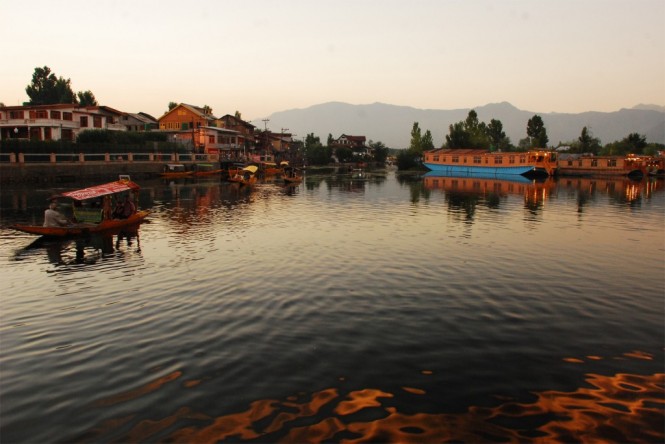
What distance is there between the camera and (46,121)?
74.2m

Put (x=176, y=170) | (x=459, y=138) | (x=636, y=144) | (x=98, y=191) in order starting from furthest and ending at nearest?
(x=459, y=138) < (x=636, y=144) < (x=176, y=170) < (x=98, y=191)

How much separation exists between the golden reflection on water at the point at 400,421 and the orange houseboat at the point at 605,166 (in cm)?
Result: 10306

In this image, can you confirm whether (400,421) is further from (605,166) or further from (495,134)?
(495,134)

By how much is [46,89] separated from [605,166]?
14661cm

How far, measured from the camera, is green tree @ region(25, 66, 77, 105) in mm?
122438

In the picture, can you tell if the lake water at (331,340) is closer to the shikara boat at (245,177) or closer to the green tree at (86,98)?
the shikara boat at (245,177)

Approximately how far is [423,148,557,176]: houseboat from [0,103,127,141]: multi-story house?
7888 cm

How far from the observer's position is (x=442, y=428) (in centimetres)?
818

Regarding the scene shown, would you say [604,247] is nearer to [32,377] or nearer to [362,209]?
[362,209]

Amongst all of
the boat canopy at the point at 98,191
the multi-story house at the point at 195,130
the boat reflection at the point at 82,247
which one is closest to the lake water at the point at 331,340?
the boat reflection at the point at 82,247

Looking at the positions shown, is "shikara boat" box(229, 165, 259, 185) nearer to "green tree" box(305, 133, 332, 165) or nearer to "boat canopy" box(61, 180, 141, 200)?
"boat canopy" box(61, 180, 141, 200)

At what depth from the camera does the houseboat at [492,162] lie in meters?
93.1

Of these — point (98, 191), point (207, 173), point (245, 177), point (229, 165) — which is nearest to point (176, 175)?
point (207, 173)

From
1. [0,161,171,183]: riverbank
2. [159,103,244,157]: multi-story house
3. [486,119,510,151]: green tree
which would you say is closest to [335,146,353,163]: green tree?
[486,119,510,151]: green tree
